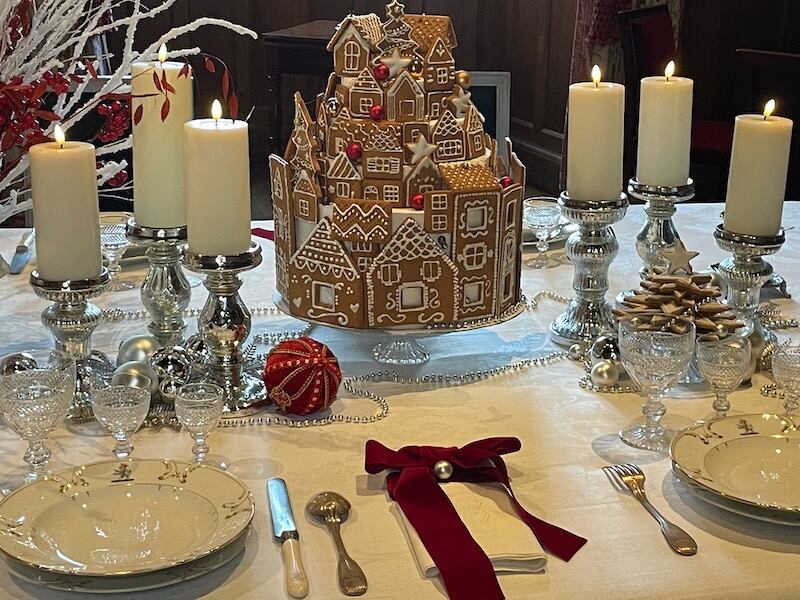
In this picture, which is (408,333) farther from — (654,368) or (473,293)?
(654,368)

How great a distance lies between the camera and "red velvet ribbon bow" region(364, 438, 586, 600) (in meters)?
0.89

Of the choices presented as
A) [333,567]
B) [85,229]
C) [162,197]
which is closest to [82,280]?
[85,229]

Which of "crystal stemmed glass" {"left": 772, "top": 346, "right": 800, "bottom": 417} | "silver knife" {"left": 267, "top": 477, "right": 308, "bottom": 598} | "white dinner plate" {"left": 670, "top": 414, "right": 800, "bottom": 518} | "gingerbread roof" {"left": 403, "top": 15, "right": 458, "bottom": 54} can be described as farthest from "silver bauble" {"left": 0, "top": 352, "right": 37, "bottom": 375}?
"crystal stemmed glass" {"left": 772, "top": 346, "right": 800, "bottom": 417}

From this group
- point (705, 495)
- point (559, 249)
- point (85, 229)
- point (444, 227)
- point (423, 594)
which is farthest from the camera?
point (559, 249)

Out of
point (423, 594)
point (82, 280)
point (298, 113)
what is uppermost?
point (298, 113)

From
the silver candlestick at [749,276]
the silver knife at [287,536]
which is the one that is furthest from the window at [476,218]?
the silver knife at [287,536]

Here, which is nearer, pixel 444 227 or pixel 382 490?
pixel 382 490

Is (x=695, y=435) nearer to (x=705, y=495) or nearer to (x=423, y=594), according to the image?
(x=705, y=495)

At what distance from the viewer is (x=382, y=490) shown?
41.4 inches

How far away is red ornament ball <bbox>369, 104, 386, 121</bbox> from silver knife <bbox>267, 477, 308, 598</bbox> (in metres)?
0.49

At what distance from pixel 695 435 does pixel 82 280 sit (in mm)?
690

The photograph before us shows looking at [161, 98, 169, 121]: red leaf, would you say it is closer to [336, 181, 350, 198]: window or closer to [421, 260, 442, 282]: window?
[336, 181, 350, 198]: window

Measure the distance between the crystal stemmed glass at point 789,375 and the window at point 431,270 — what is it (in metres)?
0.41

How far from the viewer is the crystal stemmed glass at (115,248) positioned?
1656mm
